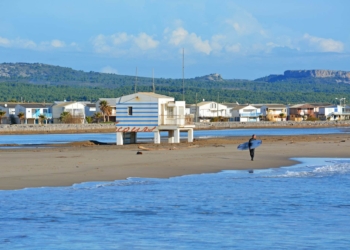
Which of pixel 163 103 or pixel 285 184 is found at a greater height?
pixel 163 103

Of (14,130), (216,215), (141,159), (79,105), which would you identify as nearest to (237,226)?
(216,215)

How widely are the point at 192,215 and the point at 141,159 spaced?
14.9m

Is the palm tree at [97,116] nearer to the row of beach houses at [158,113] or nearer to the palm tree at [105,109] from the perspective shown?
the palm tree at [105,109]

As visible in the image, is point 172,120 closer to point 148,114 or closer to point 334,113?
point 148,114

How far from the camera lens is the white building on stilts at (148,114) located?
41.0 meters

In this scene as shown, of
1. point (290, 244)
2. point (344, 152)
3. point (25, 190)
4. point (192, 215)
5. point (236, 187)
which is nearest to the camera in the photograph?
point (290, 244)

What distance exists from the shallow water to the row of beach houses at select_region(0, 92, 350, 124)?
94218 millimetres

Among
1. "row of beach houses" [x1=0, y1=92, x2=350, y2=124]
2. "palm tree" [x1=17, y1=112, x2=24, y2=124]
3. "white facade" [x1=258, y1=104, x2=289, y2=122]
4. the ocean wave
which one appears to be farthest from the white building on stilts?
"white facade" [x1=258, y1=104, x2=289, y2=122]

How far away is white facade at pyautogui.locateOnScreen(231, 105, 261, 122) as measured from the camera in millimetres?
158375

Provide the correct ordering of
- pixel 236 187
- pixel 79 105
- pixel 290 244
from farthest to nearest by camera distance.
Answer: pixel 79 105, pixel 236 187, pixel 290 244

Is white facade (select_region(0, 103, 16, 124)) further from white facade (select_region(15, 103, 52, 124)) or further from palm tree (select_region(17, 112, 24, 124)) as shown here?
palm tree (select_region(17, 112, 24, 124))

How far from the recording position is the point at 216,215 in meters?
15.1

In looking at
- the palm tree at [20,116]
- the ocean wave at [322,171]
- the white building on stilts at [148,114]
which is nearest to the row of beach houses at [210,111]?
the palm tree at [20,116]

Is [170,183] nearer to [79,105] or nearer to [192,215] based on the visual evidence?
[192,215]
